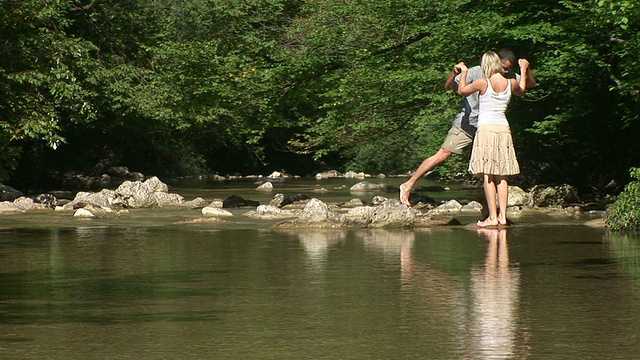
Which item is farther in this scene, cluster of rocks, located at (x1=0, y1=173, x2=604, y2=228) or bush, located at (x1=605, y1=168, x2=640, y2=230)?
cluster of rocks, located at (x1=0, y1=173, x2=604, y2=228)

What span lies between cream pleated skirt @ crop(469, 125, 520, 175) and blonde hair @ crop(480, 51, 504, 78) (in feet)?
2.37

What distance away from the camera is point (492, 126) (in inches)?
574

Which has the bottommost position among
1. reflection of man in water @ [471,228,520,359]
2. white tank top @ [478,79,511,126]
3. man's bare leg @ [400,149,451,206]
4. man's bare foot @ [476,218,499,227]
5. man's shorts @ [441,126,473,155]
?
reflection of man in water @ [471,228,520,359]

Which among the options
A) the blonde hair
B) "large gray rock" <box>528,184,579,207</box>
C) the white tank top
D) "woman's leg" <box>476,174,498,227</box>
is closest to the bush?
"woman's leg" <box>476,174,498,227</box>

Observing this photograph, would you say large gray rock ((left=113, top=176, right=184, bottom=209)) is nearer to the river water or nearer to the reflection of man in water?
the river water

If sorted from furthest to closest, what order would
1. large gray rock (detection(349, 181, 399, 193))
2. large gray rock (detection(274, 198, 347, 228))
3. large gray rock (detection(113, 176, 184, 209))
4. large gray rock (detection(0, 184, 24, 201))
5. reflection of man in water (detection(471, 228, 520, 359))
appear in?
large gray rock (detection(349, 181, 399, 193)), large gray rock (detection(0, 184, 24, 201)), large gray rock (detection(113, 176, 184, 209)), large gray rock (detection(274, 198, 347, 228)), reflection of man in water (detection(471, 228, 520, 359))

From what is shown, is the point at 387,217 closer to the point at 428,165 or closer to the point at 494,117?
the point at 428,165

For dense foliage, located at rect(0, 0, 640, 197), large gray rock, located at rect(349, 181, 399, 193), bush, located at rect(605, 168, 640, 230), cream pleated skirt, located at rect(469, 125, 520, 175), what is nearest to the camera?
bush, located at rect(605, 168, 640, 230)

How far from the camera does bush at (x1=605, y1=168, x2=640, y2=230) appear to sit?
46.0ft

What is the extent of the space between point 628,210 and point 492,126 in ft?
6.77

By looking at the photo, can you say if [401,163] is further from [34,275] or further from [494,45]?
[34,275]

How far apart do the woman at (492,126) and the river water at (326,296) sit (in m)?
0.82

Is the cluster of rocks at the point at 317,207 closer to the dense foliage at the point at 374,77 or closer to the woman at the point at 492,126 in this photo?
the dense foliage at the point at 374,77

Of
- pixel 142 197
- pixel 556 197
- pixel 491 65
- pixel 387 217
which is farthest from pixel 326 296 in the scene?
pixel 142 197
